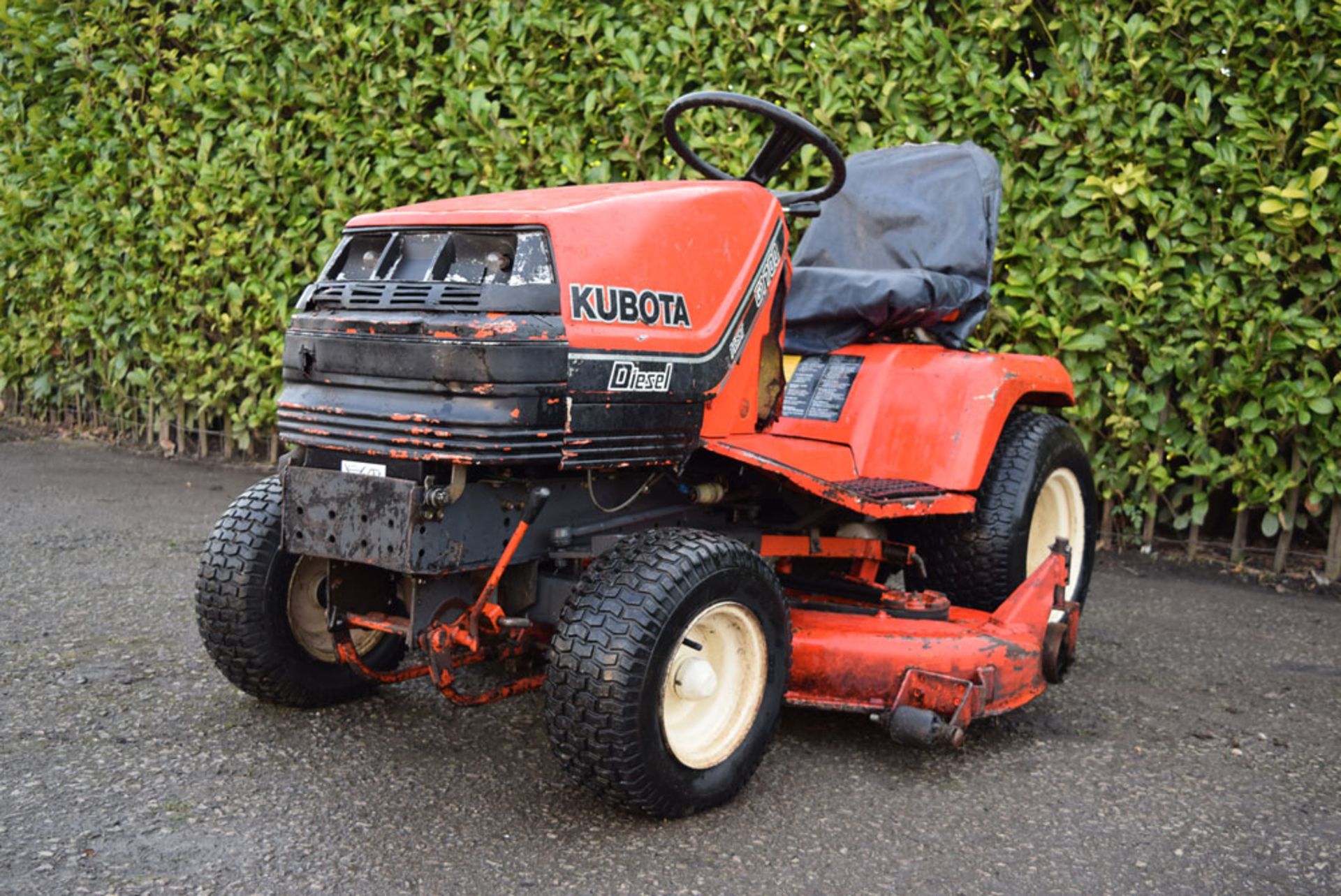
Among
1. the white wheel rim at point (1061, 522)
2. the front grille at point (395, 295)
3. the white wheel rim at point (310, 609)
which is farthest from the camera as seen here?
the white wheel rim at point (1061, 522)

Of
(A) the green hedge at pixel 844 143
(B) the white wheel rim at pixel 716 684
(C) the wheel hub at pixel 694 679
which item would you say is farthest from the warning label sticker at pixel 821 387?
(A) the green hedge at pixel 844 143

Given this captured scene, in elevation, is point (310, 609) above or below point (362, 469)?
below

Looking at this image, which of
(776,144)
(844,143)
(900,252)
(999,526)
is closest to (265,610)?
(776,144)

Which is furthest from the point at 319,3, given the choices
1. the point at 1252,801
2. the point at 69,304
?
the point at 1252,801

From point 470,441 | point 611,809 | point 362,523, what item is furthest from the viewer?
point 611,809

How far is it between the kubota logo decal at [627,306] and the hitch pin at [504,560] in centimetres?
42

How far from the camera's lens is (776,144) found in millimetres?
3768

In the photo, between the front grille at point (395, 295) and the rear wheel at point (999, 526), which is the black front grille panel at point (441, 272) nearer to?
the front grille at point (395, 295)

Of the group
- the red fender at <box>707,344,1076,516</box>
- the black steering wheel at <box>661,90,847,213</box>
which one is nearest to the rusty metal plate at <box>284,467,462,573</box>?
the red fender at <box>707,344,1076,516</box>

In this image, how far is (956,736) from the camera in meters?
3.22

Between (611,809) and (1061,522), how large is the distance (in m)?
2.34

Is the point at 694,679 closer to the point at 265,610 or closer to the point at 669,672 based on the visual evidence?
the point at 669,672

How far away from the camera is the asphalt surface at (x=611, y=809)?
2674 millimetres

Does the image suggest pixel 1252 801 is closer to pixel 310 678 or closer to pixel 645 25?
pixel 310 678
